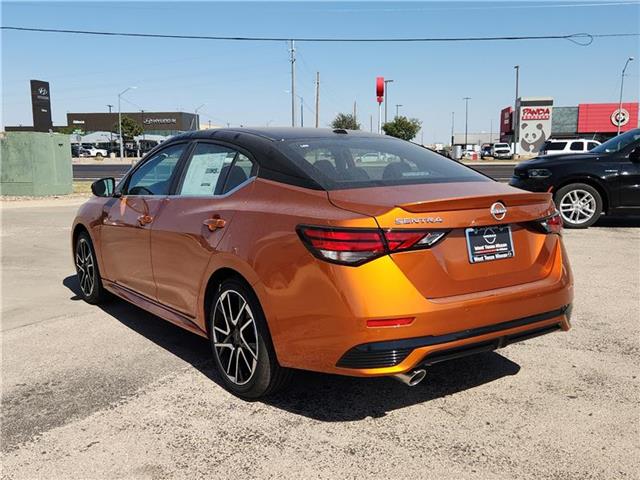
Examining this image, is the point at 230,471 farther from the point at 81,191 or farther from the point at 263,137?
the point at 81,191

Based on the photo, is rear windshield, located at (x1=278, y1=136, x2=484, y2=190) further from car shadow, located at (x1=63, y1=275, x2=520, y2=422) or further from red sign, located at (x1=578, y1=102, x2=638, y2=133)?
red sign, located at (x1=578, y1=102, x2=638, y2=133)

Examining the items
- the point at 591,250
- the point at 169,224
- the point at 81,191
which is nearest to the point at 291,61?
the point at 81,191

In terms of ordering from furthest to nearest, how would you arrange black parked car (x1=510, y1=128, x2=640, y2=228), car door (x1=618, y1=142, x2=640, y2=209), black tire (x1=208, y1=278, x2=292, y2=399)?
black parked car (x1=510, y1=128, x2=640, y2=228), car door (x1=618, y1=142, x2=640, y2=209), black tire (x1=208, y1=278, x2=292, y2=399)

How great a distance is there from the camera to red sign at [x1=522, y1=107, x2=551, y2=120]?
6969cm

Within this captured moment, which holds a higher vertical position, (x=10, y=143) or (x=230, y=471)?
(x=10, y=143)

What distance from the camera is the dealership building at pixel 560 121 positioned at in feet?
228

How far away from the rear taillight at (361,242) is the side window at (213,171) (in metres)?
0.96

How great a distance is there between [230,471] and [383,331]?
3.24 feet

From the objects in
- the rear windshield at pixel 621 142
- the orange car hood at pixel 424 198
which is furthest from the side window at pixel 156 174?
the rear windshield at pixel 621 142

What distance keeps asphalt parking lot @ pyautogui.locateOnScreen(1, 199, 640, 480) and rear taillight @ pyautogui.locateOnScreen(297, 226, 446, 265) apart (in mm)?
994

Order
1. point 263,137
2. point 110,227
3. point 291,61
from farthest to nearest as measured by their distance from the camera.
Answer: point 291,61 → point 110,227 → point 263,137

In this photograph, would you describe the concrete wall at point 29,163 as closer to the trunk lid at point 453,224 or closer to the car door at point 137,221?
the car door at point 137,221

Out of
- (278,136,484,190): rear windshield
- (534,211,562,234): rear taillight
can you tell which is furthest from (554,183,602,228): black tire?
(534,211,562,234): rear taillight

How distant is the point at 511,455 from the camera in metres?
2.90
